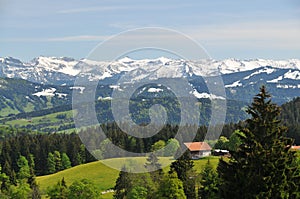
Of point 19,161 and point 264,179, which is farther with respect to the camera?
point 19,161

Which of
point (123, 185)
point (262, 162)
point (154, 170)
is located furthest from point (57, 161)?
point (262, 162)

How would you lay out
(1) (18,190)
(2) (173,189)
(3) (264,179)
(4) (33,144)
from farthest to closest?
(4) (33,144)
(1) (18,190)
(2) (173,189)
(3) (264,179)

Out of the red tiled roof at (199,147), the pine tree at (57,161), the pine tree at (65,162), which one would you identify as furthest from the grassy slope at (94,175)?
the pine tree at (57,161)

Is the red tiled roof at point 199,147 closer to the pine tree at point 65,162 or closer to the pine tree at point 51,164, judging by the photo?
the pine tree at point 65,162

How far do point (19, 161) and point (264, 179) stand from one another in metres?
125

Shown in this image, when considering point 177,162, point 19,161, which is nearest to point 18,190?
point 177,162

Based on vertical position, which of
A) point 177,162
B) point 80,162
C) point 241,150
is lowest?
point 80,162

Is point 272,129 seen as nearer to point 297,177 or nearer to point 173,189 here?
point 297,177

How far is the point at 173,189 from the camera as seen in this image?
67.9 metres

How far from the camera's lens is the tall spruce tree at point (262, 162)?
1252 inches

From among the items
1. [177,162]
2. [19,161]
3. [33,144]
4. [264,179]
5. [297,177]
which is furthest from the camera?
[33,144]

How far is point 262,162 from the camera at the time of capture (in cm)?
3197

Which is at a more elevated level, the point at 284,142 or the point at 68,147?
the point at 284,142

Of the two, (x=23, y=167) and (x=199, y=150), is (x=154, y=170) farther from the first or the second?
(x=23, y=167)
